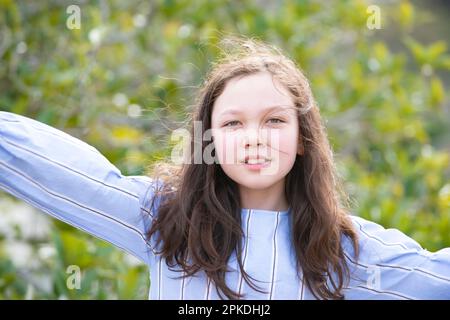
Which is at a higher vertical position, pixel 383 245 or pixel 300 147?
pixel 300 147

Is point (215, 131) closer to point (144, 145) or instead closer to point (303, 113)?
point (303, 113)

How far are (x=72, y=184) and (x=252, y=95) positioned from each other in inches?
14.7

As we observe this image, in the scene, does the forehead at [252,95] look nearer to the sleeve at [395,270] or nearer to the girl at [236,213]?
the girl at [236,213]

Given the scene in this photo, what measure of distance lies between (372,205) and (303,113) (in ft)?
3.98

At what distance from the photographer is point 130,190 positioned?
1.47m

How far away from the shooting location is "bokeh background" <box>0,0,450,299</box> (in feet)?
8.10

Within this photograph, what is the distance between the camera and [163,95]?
276cm

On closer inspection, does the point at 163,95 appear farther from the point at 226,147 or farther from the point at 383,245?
the point at 383,245

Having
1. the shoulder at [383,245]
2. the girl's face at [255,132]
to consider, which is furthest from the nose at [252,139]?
the shoulder at [383,245]

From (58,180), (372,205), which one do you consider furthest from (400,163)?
(58,180)

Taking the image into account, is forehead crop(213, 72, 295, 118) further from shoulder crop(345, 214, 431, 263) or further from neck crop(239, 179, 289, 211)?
shoulder crop(345, 214, 431, 263)

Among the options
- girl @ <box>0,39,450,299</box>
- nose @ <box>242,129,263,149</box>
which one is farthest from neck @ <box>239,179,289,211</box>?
nose @ <box>242,129,263,149</box>

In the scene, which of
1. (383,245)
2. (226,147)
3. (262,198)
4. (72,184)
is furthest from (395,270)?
(72,184)

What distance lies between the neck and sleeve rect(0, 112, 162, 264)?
180 millimetres
